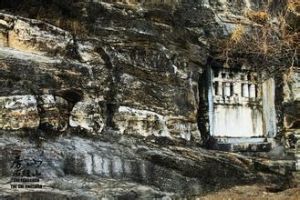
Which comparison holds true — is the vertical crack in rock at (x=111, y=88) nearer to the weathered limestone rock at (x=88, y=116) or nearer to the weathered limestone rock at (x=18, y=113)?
the weathered limestone rock at (x=88, y=116)

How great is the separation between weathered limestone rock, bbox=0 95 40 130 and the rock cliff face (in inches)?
0.5

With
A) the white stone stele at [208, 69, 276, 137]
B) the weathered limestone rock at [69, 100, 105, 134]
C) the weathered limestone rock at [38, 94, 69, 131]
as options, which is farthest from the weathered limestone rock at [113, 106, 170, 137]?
the white stone stele at [208, 69, 276, 137]

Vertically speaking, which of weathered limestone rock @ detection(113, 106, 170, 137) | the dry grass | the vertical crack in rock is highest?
the dry grass

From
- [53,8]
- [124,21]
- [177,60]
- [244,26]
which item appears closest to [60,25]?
[53,8]

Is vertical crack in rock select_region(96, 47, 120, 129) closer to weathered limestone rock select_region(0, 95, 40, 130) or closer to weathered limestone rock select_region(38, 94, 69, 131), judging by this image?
weathered limestone rock select_region(38, 94, 69, 131)

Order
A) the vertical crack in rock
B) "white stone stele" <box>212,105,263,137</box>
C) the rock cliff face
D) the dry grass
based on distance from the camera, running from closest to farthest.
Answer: the rock cliff face < the vertical crack in rock < "white stone stele" <box>212,105,263,137</box> < the dry grass

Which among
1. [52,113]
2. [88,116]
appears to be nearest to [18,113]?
[52,113]

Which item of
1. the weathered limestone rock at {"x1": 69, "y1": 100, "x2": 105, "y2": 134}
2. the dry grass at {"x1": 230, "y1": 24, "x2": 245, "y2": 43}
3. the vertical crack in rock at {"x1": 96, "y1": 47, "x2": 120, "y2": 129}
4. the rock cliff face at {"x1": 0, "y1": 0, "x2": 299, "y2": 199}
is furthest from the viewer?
the dry grass at {"x1": 230, "y1": 24, "x2": 245, "y2": 43}

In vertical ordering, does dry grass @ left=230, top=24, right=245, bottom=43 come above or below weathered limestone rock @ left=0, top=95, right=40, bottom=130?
above

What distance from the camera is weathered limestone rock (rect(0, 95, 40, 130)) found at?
288 inches

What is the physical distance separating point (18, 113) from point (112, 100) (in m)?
1.49

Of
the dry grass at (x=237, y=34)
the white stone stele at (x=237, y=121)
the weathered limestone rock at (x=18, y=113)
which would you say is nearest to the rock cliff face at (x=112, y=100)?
the weathered limestone rock at (x=18, y=113)

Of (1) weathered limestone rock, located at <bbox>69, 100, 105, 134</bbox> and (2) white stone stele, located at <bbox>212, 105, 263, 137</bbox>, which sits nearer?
(1) weathered limestone rock, located at <bbox>69, 100, 105, 134</bbox>

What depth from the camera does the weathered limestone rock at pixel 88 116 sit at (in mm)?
7848
